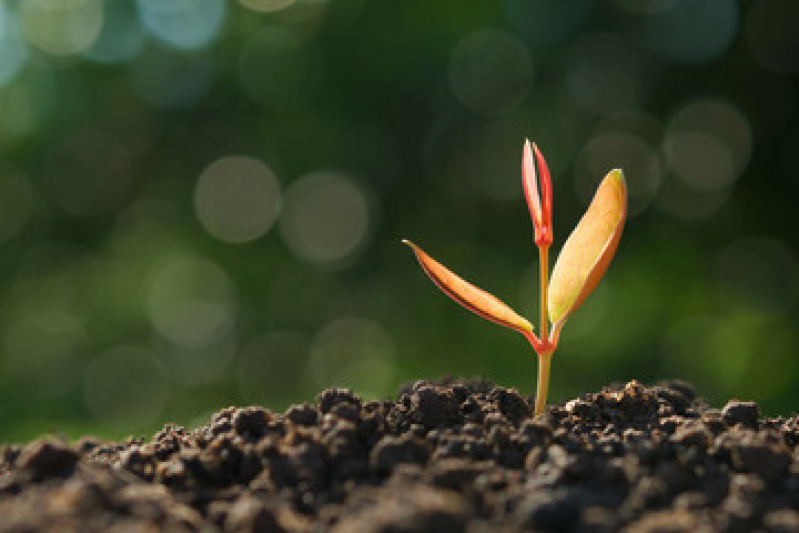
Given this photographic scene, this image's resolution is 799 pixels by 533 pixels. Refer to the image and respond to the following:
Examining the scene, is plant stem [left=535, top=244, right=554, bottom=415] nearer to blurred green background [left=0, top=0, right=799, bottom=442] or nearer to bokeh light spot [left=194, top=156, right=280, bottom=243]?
blurred green background [left=0, top=0, right=799, bottom=442]

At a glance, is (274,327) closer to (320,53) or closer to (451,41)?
(320,53)

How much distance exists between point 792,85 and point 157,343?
203 inches

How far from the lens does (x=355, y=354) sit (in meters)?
6.33

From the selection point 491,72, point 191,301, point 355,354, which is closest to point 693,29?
point 491,72

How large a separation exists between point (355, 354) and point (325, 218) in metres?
1.10

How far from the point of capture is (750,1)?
5574 mm

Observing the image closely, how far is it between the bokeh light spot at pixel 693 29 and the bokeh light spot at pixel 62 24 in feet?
14.9

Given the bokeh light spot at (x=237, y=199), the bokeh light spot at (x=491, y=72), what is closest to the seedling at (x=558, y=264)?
the bokeh light spot at (x=491, y=72)

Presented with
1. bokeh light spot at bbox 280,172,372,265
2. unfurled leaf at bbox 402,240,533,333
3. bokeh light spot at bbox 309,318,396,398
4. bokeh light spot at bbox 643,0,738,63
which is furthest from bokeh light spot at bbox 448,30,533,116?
unfurled leaf at bbox 402,240,533,333

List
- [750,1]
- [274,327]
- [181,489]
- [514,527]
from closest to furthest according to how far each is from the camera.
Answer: [514,527], [181,489], [750,1], [274,327]

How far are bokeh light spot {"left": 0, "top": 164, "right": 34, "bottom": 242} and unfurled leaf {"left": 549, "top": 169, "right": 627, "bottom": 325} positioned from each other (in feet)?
21.2

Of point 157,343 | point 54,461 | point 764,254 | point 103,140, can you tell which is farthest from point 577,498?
point 103,140

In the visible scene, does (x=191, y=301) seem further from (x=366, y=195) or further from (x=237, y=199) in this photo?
(x=366, y=195)

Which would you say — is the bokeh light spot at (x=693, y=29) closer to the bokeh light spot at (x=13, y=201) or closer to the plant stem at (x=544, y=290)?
the plant stem at (x=544, y=290)
